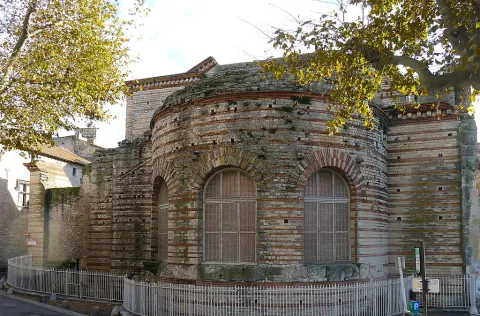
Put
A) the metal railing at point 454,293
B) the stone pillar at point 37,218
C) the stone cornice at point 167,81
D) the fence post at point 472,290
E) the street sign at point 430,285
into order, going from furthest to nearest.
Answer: the stone cornice at point 167,81 < the stone pillar at point 37,218 < the metal railing at point 454,293 < the fence post at point 472,290 < the street sign at point 430,285

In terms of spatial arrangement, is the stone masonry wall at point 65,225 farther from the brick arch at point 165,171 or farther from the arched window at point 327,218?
the arched window at point 327,218

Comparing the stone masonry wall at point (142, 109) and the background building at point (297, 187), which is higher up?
the stone masonry wall at point (142, 109)

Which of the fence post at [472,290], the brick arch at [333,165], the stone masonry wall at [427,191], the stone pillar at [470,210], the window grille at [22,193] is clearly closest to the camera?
the brick arch at [333,165]

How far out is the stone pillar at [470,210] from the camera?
16.7 m

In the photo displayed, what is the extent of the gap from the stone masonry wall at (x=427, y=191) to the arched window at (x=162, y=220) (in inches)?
303

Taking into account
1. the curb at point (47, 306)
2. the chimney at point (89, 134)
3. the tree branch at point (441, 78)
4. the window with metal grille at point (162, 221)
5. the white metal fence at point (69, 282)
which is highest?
the chimney at point (89, 134)

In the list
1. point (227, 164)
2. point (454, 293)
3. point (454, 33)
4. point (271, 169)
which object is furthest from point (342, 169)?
point (454, 293)

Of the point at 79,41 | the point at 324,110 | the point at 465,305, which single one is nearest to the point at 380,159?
the point at 324,110

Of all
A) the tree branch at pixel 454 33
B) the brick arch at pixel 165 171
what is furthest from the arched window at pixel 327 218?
the tree branch at pixel 454 33

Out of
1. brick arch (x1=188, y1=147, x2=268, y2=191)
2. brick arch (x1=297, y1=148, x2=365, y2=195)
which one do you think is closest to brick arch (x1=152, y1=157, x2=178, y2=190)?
brick arch (x1=188, y1=147, x2=268, y2=191)

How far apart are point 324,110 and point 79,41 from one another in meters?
7.82

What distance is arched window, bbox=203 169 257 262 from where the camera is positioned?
1432 centimetres

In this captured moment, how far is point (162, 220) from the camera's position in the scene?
17.2 meters

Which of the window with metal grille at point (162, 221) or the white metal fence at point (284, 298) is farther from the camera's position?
the window with metal grille at point (162, 221)
